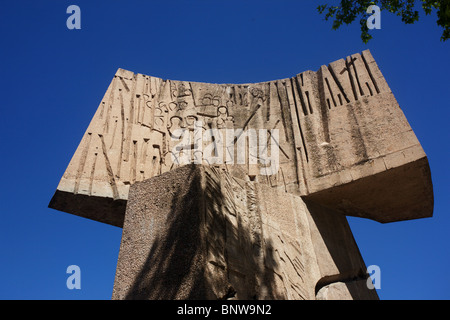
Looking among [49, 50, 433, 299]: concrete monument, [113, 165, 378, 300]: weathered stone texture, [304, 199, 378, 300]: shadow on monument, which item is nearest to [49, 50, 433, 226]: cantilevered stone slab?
[49, 50, 433, 299]: concrete monument

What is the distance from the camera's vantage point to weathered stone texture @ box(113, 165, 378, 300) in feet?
13.2

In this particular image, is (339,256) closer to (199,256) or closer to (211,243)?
(211,243)

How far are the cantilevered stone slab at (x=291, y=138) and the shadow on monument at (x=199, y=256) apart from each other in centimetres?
282

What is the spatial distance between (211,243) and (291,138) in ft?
14.1

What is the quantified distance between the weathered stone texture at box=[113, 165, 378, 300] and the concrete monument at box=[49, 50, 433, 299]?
2 centimetres

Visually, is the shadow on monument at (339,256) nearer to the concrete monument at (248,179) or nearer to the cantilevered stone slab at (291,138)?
the concrete monument at (248,179)

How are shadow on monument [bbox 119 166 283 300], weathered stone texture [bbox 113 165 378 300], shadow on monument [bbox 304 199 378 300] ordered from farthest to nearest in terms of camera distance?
shadow on monument [bbox 304 199 378 300] → weathered stone texture [bbox 113 165 378 300] → shadow on monument [bbox 119 166 283 300]

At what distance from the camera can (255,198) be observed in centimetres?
575

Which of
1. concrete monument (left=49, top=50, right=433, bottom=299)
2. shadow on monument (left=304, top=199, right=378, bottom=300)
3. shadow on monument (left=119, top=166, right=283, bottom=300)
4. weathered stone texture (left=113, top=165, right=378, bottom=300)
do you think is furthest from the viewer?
shadow on monument (left=304, top=199, right=378, bottom=300)

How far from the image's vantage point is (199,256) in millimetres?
3965

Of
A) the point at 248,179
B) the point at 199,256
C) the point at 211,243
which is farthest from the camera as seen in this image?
the point at 248,179

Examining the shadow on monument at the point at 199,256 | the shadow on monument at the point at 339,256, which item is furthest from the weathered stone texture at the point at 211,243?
the shadow on monument at the point at 339,256

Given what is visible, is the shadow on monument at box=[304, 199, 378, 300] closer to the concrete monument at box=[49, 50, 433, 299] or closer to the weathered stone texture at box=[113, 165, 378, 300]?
the concrete monument at box=[49, 50, 433, 299]

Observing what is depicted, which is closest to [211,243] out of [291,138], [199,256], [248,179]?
[199,256]
